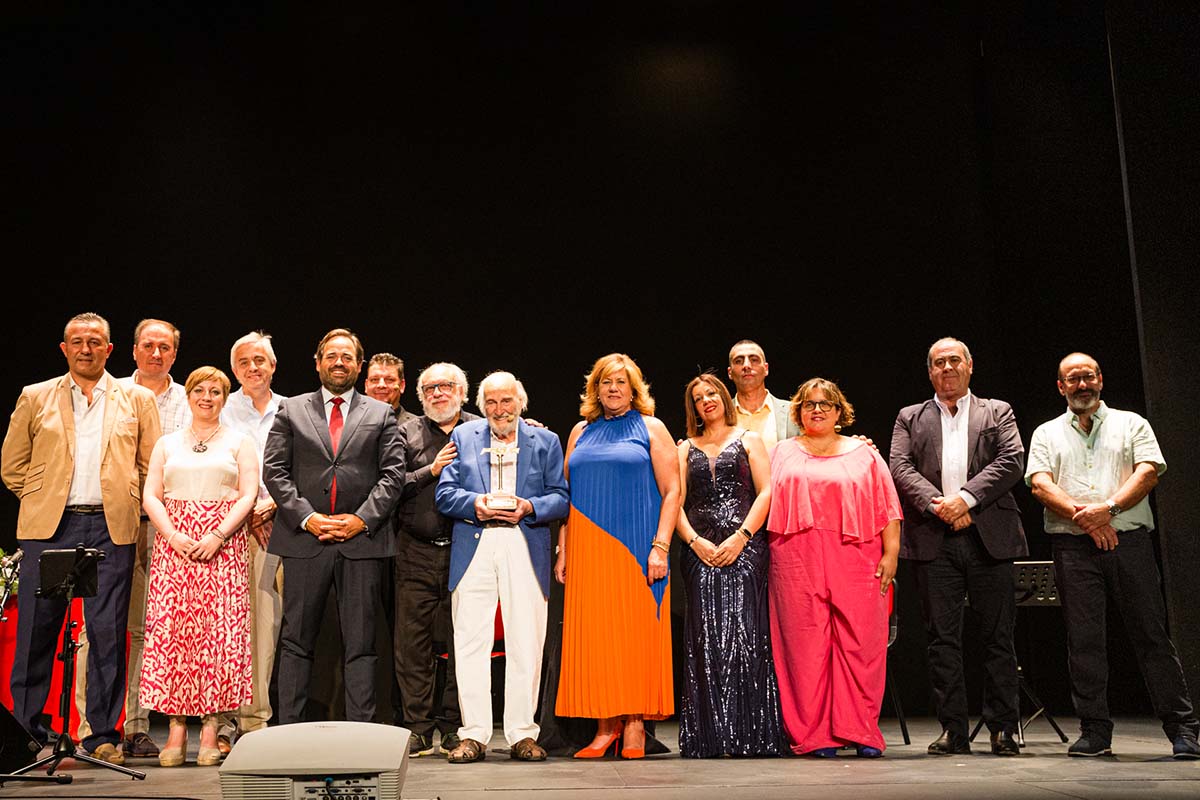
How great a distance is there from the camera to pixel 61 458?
439 cm

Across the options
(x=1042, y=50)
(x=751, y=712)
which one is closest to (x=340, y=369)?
(x=751, y=712)

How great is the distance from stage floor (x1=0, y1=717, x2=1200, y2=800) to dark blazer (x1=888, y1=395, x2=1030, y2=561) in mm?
878

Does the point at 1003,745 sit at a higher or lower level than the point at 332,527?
lower

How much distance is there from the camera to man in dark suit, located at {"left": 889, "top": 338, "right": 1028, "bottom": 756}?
4488 mm

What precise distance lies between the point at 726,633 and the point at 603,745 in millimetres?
682

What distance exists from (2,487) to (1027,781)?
18.4ft

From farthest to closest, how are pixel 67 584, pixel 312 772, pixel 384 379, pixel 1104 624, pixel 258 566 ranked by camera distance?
pixel 384 379 → pixel 258 566 → pixel 1104 624 → pixel 67 584 → pixel 312 772

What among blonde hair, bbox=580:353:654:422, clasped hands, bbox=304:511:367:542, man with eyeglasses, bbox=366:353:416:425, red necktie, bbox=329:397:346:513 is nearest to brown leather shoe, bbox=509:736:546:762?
clasped hands, bbox=304:511:367:542

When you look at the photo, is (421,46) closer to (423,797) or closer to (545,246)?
(545,246)

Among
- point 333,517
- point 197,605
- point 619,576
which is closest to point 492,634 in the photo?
point 619,576

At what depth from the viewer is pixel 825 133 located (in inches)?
276

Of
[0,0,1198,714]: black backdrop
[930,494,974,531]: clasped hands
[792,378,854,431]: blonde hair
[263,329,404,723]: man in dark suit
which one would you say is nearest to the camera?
[263,329,404,723]: man in dark suit

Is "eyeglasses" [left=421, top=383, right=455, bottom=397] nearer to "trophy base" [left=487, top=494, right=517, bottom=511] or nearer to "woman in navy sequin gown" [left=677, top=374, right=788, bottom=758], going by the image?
"trophy base" [left=487, top=494, right=517, bottom=511]

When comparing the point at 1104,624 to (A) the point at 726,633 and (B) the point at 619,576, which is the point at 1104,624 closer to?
(A) the point at 726,633
